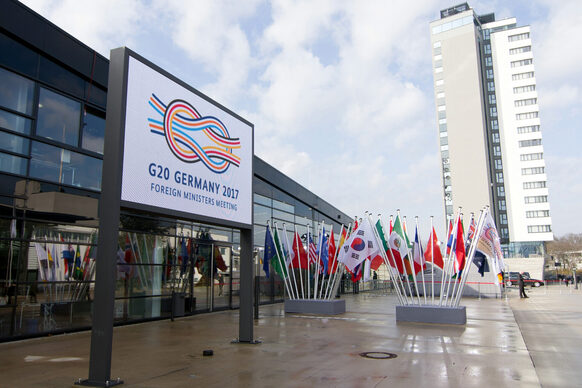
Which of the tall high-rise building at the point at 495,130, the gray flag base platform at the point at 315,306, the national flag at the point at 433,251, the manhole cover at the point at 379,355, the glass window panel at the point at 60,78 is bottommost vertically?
the manhole cover at the point at 379,355

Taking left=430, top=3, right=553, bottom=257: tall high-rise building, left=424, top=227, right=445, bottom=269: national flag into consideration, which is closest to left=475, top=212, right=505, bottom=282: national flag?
left=424, top=227, right=445, bottom=269: national flag

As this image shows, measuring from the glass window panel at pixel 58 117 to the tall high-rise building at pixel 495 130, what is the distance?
254 feet

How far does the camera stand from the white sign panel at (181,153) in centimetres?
835

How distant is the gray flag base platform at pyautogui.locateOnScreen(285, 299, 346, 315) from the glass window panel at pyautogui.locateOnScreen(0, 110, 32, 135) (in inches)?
492

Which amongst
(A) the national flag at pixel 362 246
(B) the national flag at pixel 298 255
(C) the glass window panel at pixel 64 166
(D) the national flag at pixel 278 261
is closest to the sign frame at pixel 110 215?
(C) the glass window panel at pixel 64 166

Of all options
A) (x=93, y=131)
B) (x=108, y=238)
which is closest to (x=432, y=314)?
(x=108, y=238)

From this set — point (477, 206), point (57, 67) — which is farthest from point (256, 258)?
point (477, 206)

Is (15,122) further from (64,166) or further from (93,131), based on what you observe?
(93,131)

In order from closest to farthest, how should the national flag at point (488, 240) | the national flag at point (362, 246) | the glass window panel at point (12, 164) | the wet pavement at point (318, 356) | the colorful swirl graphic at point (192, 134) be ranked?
the wet pavement at point (318, 356) < the colorful swirl graphic at point (192, 134) < the glass window panel at point (12, 164) < the national flag at point (488, 240) < the national flag at point (362, 246)

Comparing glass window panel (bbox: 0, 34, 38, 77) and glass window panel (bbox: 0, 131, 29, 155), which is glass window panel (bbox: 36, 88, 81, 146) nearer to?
glass window panel (bbox: 0, 131, 29, 155)

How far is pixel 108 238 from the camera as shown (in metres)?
7.70

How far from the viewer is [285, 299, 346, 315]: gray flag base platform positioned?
19.5m

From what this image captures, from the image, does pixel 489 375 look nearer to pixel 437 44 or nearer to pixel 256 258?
pixel 256 258

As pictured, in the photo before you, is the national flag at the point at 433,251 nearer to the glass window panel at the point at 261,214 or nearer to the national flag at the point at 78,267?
the glass window panel at the point at 261,214
